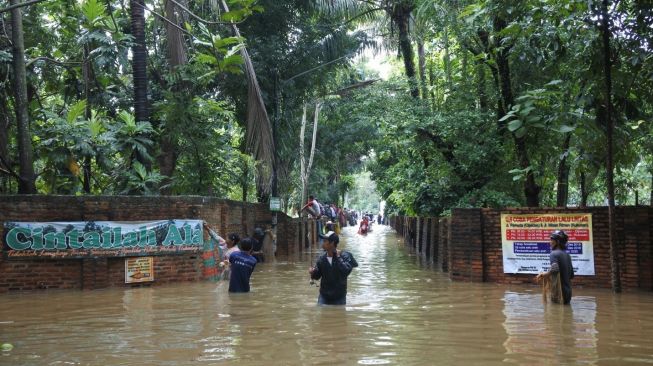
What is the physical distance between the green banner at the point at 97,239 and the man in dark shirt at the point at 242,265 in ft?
11.6

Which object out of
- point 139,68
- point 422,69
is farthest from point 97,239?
point 422,69

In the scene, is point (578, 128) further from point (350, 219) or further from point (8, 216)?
point (350, 219)

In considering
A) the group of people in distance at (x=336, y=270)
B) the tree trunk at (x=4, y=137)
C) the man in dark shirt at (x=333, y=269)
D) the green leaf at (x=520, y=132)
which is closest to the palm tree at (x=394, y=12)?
the green leaf at (x=520, y=132)

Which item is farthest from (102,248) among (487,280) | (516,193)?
(516,193)

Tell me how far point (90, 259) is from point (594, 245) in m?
10.4

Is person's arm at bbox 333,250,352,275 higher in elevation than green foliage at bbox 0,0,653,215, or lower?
lower

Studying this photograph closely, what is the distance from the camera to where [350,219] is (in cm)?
7694

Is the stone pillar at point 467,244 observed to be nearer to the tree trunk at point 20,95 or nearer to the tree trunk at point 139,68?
the tree trunk at point 139,68

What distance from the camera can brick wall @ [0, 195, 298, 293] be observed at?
493 inches

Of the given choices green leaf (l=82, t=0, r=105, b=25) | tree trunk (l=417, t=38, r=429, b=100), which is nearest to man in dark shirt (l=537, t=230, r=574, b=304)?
green leaf (l=82, t=0, r=105, b=25)

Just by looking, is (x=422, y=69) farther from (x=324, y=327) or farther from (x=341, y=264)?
(x=324, y=327)

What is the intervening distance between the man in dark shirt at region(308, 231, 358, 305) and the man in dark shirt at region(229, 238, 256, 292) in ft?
5.25

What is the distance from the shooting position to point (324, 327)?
27.7 ft

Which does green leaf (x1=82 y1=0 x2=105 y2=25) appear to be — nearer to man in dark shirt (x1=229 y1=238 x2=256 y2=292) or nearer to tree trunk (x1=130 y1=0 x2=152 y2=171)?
tree trunk (x1=130 y1=0 x2=152 y2=171)
